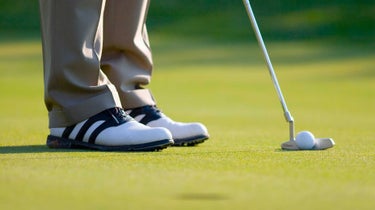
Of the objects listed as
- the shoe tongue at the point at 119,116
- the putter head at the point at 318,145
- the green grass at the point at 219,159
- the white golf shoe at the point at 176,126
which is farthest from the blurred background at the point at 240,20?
the shoe tongue at the point at 119,116

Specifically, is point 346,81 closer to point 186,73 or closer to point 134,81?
point 186,73

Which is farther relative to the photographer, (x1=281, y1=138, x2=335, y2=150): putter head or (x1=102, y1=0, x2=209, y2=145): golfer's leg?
(x1=102, y1=0, x2=209, y2=145): golfer's leg

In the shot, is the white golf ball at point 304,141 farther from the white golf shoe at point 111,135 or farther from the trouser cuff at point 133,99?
the trouser cuff at point 133,99

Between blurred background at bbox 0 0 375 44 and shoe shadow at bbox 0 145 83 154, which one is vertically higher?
shoe shadow at bbox 0 145 83 154

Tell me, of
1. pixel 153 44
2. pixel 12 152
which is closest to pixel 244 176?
pixel 12 152

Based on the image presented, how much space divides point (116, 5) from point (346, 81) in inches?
209

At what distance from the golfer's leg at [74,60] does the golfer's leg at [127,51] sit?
23 centimetres

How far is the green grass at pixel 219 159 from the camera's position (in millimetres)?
2131

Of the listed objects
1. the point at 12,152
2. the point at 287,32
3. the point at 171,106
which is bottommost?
the point at 287,32

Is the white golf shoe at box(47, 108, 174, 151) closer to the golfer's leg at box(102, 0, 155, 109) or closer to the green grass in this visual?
the green grass

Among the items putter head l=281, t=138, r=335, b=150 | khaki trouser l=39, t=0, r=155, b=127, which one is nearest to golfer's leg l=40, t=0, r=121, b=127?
khaki trouser l=39, t=0, r=155, b=127

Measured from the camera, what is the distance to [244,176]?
2.50m

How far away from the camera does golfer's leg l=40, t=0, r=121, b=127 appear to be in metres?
3.28

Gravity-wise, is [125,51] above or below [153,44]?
above
